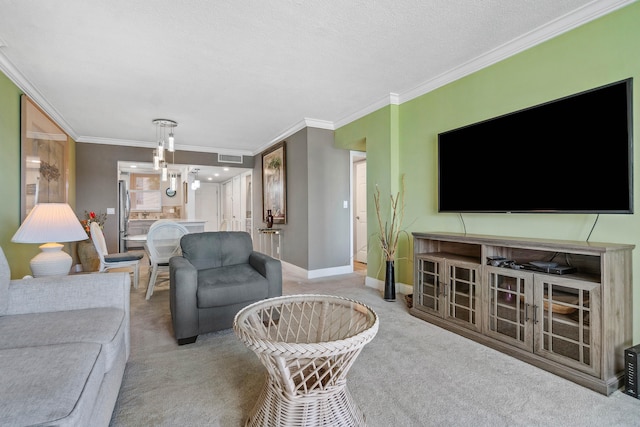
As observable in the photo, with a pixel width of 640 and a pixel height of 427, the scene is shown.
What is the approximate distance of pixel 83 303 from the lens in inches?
68.8

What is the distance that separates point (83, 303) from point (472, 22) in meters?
3.21

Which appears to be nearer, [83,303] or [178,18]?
[83,303]

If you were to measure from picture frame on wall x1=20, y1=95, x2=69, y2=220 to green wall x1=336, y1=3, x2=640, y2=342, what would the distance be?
376 centimetres

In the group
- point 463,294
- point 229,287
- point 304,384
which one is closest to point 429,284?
point 463,294

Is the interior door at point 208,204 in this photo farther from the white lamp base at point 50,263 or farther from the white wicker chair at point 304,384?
the white wicker chair at point 304,384

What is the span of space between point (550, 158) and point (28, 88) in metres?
4.99

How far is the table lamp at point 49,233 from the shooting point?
2100 mm

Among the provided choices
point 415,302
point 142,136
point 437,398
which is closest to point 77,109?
point 142,136

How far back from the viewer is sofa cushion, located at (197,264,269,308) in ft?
7.76

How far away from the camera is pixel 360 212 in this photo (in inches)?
236

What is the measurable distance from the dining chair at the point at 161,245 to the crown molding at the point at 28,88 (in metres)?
1.87

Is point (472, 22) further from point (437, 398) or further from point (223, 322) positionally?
point (223, 322)

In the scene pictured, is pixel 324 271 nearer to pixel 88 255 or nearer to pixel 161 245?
pixel 161 245

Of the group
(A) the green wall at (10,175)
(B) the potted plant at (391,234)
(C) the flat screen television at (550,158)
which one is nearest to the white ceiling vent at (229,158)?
(A) the green wall at (10,175)
